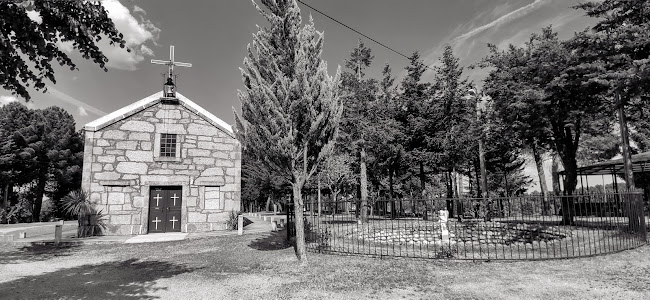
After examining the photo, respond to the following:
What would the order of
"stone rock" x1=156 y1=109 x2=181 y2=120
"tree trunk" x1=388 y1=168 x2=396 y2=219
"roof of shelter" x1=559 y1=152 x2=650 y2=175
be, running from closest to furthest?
1. "tree trunk" x1=388 y1=168 x2=396 y2=219
2. "stone rock" x1=156 y1=109 x2=181 y2=120
3. "roof of shelter" x1=559 y1=152 x2=650 y2=175

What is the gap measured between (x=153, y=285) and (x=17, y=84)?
3.99 m

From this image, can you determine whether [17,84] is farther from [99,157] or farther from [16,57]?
[99,157]

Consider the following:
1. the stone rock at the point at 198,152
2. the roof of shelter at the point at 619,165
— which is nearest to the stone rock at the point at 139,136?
the stone rock at the point at 198,152

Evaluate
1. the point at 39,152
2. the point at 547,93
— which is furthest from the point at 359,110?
the point at 39,152

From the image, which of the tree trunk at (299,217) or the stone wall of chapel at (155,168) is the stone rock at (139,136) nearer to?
the stone wall of chapel at (155,168)

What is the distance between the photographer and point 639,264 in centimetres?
746

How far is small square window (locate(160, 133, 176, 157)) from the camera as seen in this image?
47.6 ft

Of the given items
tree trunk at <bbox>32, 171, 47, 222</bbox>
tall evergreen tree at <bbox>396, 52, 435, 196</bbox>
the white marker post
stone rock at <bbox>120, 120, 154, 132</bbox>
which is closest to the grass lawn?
the white marker post

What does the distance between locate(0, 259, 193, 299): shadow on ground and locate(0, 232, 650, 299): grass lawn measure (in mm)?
17

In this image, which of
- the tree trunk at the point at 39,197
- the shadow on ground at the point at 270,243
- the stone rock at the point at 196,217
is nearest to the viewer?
the shadow on ground at the point at 270,243

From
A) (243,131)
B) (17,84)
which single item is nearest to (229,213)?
(243,131)

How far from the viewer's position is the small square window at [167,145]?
14.5 metres

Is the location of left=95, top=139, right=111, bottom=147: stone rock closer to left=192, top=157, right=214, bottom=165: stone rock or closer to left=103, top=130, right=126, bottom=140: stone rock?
left=103, top=130, right=126, bottom=140: stone rock

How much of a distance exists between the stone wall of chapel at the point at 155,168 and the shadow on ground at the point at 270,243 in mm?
3457
